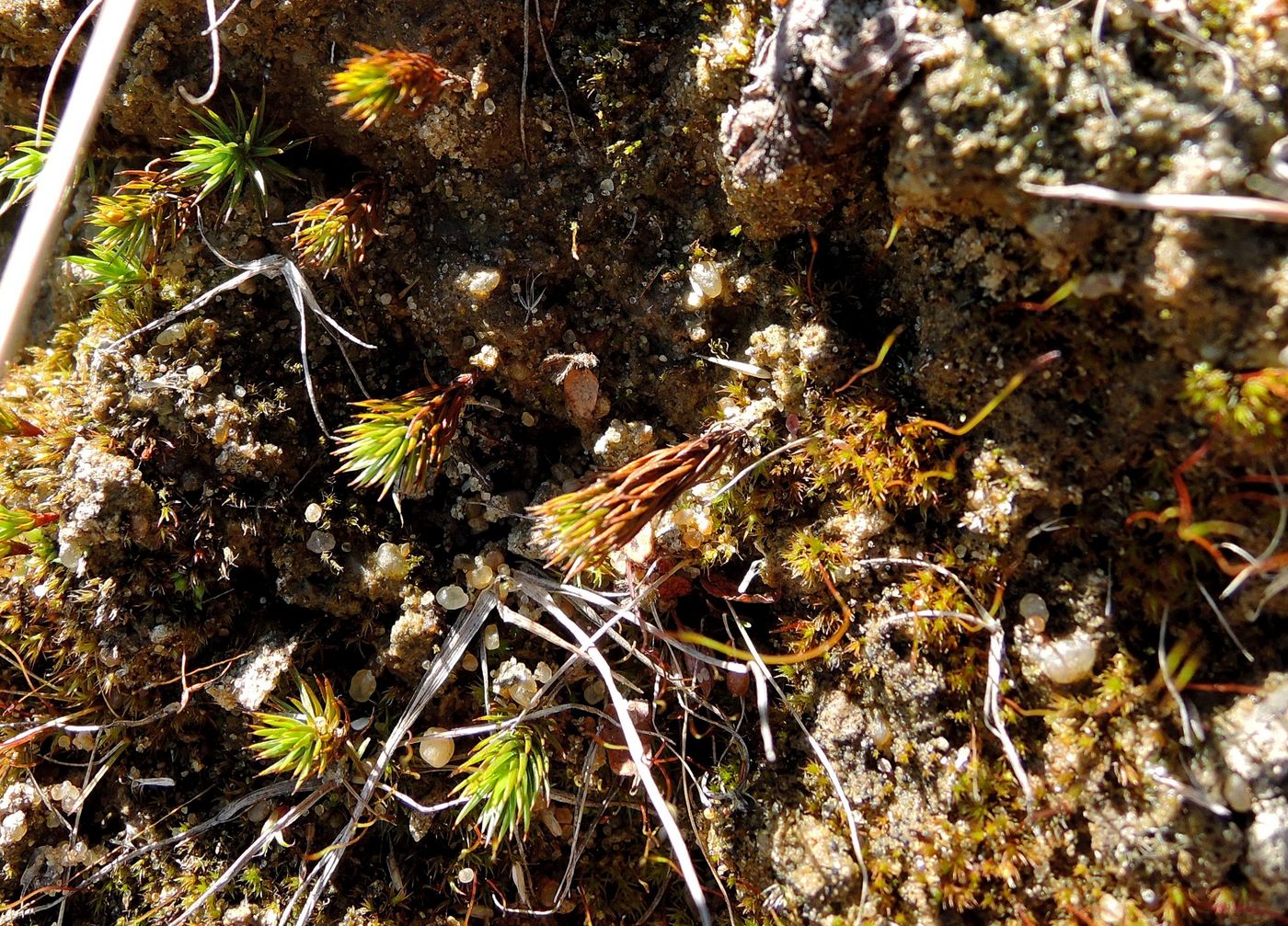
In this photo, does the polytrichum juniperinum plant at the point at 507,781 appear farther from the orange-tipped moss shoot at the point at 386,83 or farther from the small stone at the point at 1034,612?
the orange-tipped moss shoot at the point at 386,83

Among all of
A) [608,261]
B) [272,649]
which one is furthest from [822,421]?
[272,649]

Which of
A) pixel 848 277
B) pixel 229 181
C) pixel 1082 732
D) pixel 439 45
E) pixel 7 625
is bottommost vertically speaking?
pixel 1082 732

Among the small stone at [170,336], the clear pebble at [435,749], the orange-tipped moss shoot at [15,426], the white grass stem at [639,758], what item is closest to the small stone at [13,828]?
the orange-tipped moss shoot at [15,426]

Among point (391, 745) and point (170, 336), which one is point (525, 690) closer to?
point (391, 745)

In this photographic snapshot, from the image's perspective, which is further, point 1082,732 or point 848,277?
point 848,277

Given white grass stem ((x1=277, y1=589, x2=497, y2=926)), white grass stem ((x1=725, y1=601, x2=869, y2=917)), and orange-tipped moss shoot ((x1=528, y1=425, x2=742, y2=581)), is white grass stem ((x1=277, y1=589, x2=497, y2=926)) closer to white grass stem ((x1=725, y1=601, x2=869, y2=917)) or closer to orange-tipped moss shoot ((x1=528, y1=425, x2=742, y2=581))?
orange-tipped moss shoot ((x1=528, y1=425, x2=742, y2=581))

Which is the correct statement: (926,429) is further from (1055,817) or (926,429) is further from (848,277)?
(1055,817)
